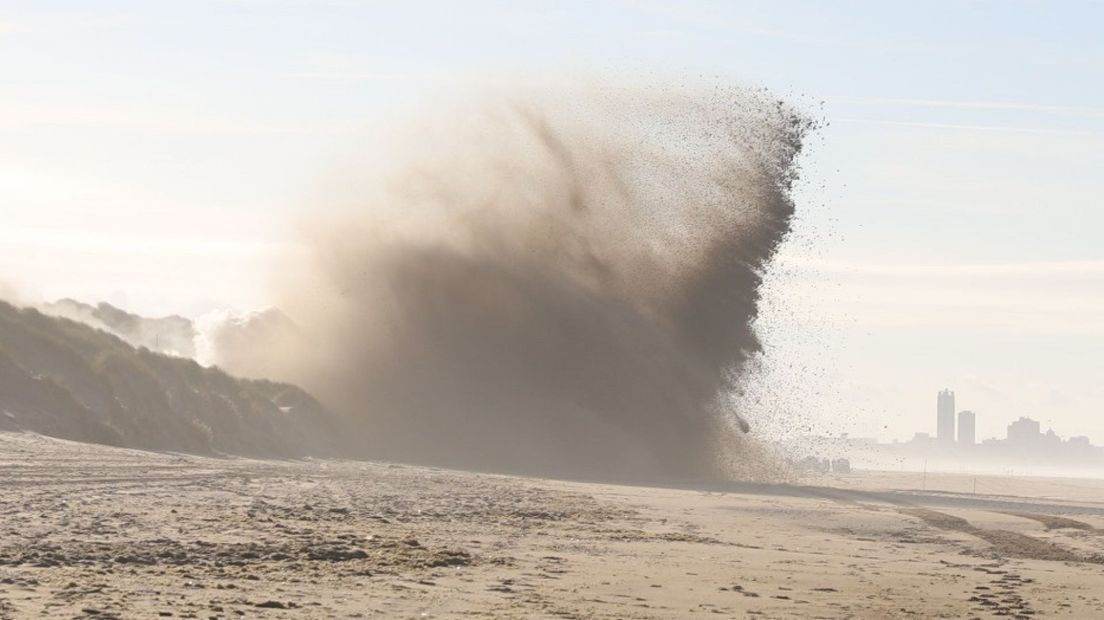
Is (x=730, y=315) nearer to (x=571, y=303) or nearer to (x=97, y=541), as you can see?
(x=571, y=303)

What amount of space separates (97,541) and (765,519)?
17.1 m

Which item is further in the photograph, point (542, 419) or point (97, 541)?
point (542, 419)

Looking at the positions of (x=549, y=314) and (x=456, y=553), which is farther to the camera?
(x=549, y=314)

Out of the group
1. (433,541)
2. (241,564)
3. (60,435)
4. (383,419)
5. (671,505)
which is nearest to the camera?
(241,564)

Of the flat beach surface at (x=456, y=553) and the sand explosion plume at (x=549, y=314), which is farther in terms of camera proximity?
the sand explosion plume at (x=549, y=314)

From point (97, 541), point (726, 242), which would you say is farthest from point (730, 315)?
point (97, 541)

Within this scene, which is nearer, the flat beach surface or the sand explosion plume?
the flat beach surface

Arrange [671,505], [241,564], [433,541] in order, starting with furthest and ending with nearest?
[671,505] < [433,541] < [241,564]

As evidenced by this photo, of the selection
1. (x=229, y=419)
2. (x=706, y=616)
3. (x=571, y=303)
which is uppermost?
(x=571, y=303)

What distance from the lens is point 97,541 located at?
704 inches

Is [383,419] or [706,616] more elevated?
[383,419]

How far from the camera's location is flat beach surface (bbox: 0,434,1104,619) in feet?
50.7

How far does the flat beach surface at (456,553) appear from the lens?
50.7 ft

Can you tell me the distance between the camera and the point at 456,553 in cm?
1984
